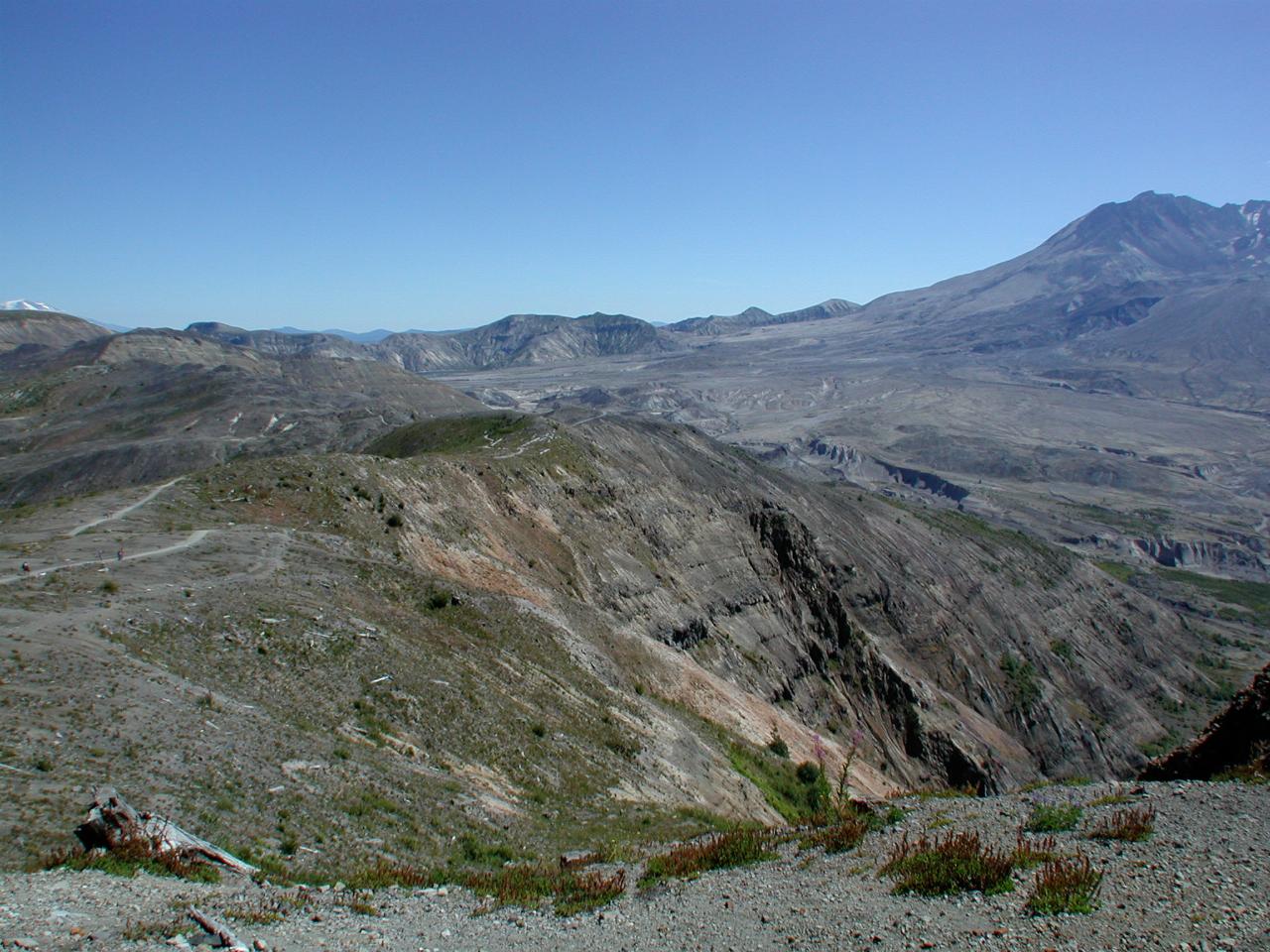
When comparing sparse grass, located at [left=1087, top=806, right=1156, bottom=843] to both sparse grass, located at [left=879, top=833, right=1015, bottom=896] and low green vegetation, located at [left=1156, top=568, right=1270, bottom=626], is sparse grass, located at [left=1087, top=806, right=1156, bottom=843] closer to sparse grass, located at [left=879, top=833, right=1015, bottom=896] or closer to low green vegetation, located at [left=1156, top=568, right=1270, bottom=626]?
sparse grass, located at [left=879, top=833, right=1015, bottom=896]

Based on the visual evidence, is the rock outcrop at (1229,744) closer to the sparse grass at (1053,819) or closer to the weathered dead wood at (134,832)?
the sparse grass at (1053,819)

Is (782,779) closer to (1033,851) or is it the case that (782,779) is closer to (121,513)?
(1033,851)

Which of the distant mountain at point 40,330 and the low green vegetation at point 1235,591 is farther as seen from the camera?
the distant mountain at point 40,330

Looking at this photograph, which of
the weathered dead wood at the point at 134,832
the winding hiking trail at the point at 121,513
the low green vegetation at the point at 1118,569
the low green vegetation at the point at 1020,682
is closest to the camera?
the weathered dead wood at the point at 134,832

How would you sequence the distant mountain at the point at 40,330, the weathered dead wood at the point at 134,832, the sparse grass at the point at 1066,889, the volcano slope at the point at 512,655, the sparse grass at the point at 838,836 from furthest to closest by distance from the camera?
the distant mountain at the point at 40,330
the volcano slope at the point at 512,655
the sparse grass at the point at 838,836
the weathered dead wood at the point at 134,832
the sparse grass at the point at 1066,889

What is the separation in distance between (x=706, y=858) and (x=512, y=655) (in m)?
10.8

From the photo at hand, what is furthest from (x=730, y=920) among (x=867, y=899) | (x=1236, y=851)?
(x=1236, y=851)

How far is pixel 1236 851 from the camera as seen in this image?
27.5 feet

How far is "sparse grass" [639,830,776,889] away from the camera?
10.1 meters

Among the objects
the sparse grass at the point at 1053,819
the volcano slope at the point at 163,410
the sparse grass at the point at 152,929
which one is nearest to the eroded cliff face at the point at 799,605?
the sparse grass at the point at 1053,819

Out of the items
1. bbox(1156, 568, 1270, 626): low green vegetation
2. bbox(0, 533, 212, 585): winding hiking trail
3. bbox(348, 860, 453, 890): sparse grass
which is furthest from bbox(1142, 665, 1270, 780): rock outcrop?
bbox(1156, 568, 1270, 626): low green vegetation

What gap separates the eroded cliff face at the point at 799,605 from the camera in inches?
1186

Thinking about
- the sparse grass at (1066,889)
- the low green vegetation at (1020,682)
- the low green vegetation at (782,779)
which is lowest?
the low green vegetation at (1020,682)

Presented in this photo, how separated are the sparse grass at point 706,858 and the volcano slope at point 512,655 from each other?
9.67 ft
